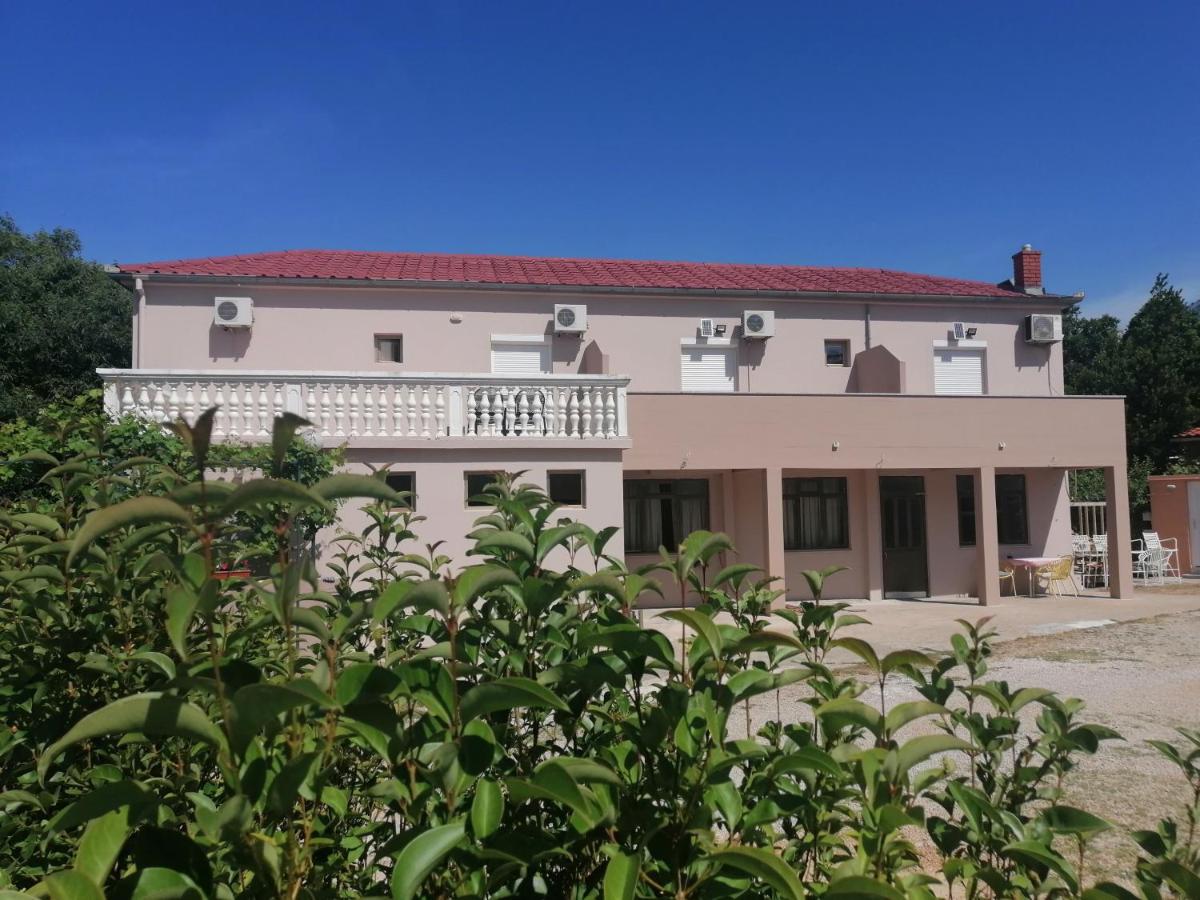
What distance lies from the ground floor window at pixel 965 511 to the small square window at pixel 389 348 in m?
12.3

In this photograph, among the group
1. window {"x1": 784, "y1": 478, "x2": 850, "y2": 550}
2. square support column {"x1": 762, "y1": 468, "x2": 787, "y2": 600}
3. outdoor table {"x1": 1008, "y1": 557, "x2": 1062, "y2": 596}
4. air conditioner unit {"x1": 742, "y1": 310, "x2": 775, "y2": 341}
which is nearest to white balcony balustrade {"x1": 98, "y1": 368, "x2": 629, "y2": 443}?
square support column {"x1": 762, "y1": 468, "x2": 787, "y2": 600}

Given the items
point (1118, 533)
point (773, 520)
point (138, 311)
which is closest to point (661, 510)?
point (773, 520)

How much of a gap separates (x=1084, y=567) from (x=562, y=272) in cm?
1425

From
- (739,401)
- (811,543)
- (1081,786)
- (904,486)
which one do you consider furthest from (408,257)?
(1081,786)

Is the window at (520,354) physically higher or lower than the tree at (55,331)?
lower

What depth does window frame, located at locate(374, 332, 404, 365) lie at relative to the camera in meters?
16.0

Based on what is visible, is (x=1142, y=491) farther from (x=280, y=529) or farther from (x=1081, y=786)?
(x=280, y=529)

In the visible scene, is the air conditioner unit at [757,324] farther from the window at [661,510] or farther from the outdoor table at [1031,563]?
the outdoor table at [1031,563]

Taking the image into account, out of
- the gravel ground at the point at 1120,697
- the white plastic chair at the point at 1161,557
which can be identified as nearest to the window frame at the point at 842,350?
the gravel ground at the point at 1120,697

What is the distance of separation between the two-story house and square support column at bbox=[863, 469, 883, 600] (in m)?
0.04

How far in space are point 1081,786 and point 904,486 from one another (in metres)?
12.1

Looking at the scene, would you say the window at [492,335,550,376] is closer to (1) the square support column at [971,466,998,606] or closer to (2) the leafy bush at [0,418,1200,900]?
(1) the square support column at [971,466,998,606]

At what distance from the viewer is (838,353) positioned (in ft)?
59.0

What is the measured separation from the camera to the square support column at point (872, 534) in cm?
1652
